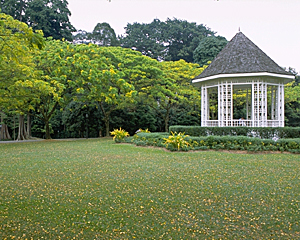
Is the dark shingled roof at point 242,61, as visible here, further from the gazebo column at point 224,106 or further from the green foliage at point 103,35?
the green foliage at point 103,35

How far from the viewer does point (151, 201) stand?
5.12 meters

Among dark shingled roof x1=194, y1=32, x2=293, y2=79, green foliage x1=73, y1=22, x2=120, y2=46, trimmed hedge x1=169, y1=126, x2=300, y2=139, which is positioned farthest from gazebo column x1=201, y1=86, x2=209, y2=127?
green foliage x1=73, y1=22, x2=120, y2=46

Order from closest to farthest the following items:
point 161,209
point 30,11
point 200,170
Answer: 1. point 161,209
2. point 200,170
3. point 30,11

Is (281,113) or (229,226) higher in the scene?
(281,113)

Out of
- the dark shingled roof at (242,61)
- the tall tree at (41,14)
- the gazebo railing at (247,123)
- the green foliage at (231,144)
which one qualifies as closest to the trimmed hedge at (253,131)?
the gazebo railing at (247,123)

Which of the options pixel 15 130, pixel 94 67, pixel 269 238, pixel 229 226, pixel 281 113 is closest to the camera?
pixel 269 238

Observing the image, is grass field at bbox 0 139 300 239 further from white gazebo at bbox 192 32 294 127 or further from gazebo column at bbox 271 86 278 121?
gazebo column at bbox 271 86 278 121

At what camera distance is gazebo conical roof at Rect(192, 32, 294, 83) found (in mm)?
14555

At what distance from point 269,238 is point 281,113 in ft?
42.1

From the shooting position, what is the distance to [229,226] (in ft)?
13.4

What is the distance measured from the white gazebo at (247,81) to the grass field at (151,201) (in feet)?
21.3

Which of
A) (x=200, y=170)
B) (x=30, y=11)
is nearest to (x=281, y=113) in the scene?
(x=200, y=170)

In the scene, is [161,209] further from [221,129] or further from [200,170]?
[221,129]

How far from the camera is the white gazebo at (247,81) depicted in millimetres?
14477
